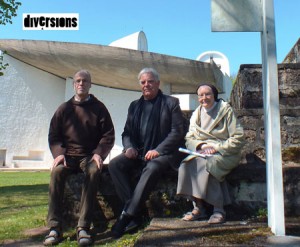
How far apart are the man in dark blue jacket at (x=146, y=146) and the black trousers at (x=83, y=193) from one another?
0.21 m

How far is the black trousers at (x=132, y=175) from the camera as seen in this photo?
132 inches

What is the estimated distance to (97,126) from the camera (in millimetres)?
3895

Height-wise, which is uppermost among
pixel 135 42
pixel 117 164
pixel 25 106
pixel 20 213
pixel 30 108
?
pixel 135 42

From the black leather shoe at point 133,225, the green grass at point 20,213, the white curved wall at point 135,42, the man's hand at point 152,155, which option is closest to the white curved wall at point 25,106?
the white curved wall at point 135,42

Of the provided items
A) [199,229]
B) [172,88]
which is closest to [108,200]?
[199,229]

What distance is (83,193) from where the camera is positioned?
3490 millimetres

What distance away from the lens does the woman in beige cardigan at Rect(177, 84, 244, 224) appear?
129 inches

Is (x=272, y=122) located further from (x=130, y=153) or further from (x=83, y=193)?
(x=83, y=193)

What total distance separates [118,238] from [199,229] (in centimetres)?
80

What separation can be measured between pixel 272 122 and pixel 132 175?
1.56 meters

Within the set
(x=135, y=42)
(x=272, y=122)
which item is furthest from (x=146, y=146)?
(x=135, y=42)

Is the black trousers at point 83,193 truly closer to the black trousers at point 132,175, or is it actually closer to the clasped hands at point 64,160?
the clasped hands at point 64,160

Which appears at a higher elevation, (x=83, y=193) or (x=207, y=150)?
(x=207, y=150)

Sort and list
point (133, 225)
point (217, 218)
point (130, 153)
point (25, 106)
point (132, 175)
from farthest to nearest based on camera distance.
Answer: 1. point (25, 106)
2. point (132, 175)
3. point (130, 153)
4. point (133, 225)
5. point (217, 218)
